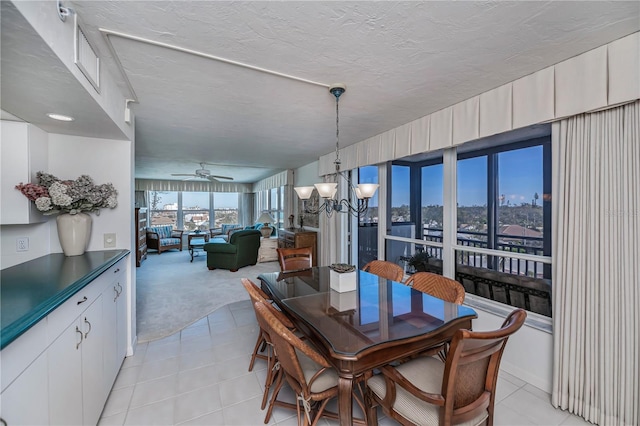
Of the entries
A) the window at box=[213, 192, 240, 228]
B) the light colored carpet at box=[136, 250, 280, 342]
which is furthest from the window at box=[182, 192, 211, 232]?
the light colored carpet at box=[136, 250, 280, 342]

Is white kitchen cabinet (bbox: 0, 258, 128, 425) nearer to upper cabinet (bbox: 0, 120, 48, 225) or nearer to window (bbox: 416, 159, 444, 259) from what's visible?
upper cabinet (bbox: 0, 120, 48, 225)

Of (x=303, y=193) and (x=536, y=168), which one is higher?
(x=536, y=168)

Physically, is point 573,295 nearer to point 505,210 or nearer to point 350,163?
point 505,210

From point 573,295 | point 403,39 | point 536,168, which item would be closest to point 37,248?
point 403,39

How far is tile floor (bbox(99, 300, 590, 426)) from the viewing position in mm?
1805

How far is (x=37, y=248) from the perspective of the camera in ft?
7.10

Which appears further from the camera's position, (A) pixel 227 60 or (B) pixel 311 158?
(B) pixel 311 158

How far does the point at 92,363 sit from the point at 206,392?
833 millimetres

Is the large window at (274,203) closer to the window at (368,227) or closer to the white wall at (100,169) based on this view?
the window at (368,227)

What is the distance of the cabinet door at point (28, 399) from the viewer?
0.89m

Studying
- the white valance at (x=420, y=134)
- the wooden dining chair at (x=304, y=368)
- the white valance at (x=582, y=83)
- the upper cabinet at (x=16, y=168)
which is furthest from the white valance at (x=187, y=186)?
the white valance at (x=582, y=83)

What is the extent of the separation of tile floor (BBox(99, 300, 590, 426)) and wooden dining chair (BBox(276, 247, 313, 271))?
0.90 m

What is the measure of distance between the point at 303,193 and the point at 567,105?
2.10m

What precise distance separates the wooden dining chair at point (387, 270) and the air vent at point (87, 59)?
2685mm
